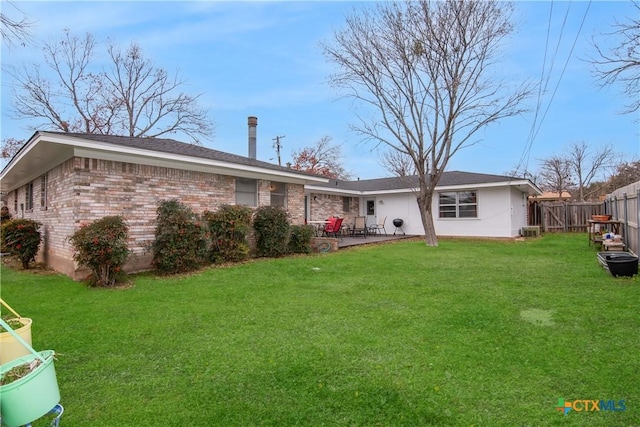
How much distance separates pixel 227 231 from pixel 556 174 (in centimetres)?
3654

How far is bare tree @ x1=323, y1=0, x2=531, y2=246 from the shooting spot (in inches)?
468

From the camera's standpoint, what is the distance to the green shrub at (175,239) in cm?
753

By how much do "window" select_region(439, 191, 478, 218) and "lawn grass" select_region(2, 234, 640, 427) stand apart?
9714mm

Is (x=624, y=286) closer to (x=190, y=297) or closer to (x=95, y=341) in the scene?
(x=190, y=297)

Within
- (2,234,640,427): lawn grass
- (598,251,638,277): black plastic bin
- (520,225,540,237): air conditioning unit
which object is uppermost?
(520,225,540,237): air conditioning unit

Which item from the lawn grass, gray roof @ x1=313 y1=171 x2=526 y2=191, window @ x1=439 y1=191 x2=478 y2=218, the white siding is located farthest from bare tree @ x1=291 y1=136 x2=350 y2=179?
the lawn grass

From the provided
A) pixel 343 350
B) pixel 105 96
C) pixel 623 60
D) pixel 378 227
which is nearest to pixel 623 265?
pixel 623 60

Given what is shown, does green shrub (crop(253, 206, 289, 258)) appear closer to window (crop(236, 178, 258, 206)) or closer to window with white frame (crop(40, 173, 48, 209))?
window (crop(236, 178, 258, 206))

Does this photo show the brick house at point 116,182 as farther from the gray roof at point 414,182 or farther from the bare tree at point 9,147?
the bare tree at point 9,147

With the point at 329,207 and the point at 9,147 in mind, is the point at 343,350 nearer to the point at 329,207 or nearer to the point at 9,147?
the point at 329,207

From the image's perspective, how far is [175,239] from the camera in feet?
24.9

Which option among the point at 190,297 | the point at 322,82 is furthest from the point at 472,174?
the point at 190,297

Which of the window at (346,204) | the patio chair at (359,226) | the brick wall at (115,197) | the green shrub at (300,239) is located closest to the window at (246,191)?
the brick wall at (115,197)

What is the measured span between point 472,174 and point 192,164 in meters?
14.1
